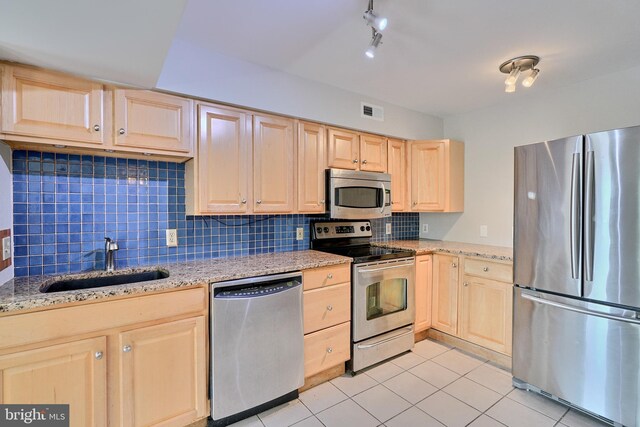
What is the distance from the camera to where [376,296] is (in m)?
2.55

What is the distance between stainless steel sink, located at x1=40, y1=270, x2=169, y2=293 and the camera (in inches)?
68.2

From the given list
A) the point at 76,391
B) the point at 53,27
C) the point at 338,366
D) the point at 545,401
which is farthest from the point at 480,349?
the point at 53,27

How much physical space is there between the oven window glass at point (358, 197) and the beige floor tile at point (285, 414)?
1590 mm

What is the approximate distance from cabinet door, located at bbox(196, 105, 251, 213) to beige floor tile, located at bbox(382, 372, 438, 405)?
5.85 ft

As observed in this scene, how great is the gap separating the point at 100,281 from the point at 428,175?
123 inches

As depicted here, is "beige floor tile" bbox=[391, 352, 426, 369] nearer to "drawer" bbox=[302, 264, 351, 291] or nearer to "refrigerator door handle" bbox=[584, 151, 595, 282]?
"drawer" bbox=[302, 264, 351, 291]

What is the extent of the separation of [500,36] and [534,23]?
18 centimetres

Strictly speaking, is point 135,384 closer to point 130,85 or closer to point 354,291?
point 354,291

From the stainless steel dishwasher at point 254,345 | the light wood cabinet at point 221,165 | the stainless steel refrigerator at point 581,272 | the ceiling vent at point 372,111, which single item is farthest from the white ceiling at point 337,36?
the stainless steel dishwasher at point 254,345

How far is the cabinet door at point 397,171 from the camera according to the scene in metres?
3.16

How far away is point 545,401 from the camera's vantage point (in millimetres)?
2074

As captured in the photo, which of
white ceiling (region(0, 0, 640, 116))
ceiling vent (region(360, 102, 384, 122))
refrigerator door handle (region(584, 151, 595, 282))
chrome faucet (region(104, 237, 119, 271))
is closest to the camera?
white ceiling (region(0, 0, 640, 116))

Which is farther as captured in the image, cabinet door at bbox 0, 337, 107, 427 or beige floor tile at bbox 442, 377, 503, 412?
→ beige floor tile at bbox 442, 377, 503, 412

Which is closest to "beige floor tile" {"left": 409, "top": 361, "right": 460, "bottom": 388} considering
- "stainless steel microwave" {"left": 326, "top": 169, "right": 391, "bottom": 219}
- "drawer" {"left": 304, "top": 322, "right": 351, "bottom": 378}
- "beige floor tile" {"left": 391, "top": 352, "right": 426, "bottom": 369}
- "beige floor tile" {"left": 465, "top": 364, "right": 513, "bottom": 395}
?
"beige floor tile" {"left": 391, "top": 352, "right": 426, "bottom": 369}
